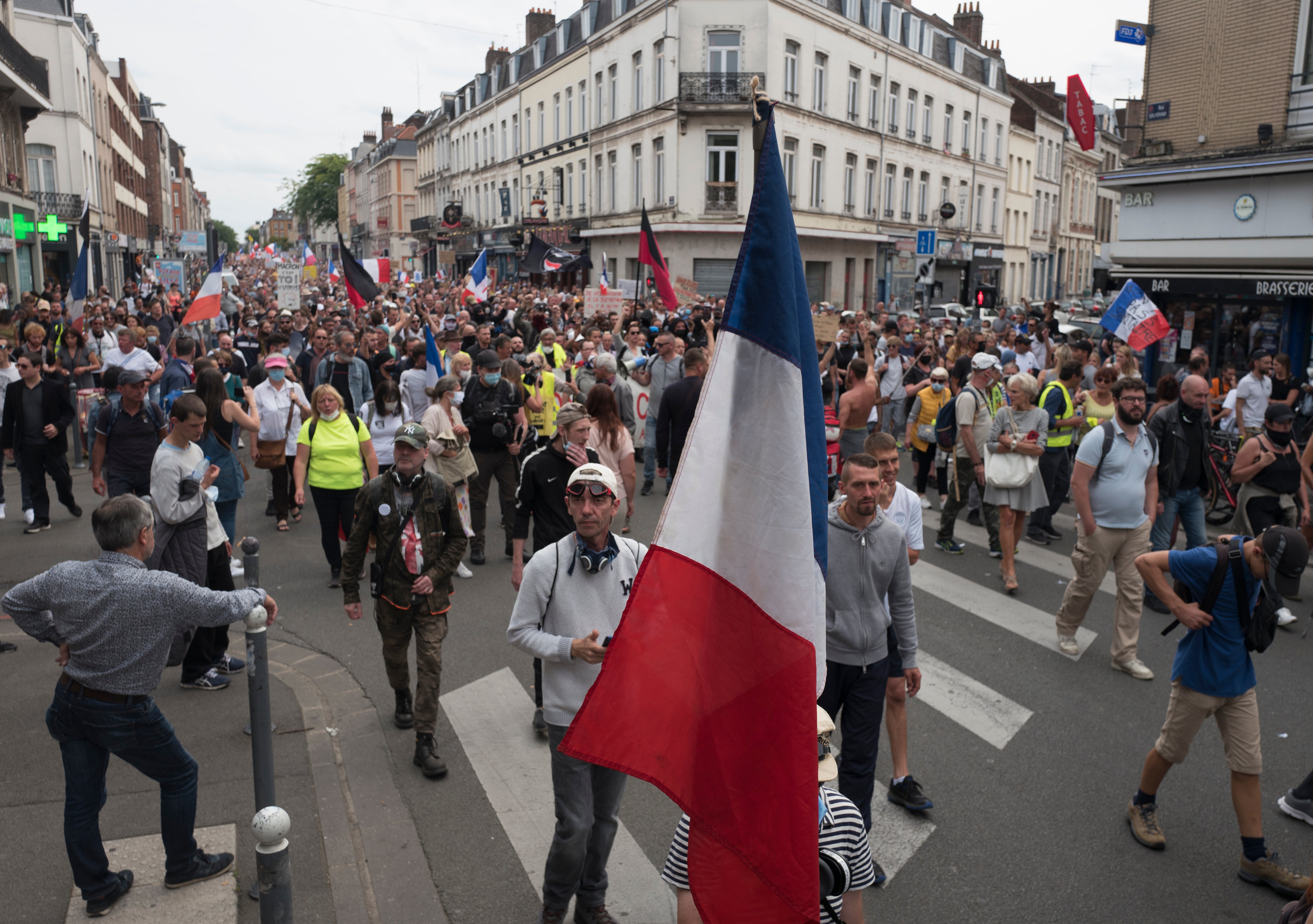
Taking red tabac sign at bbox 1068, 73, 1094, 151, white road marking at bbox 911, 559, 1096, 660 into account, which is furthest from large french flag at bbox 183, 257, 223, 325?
red tabac sign at bbox 1068, 73, 1094, 151

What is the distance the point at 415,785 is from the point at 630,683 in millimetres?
3311

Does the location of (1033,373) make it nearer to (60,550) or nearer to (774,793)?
(60,550)

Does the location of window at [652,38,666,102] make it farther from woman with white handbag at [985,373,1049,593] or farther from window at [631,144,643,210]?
woman with white handbag at [985,373,1049,593]

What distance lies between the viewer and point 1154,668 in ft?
22.4

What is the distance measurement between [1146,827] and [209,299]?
41.4 ft

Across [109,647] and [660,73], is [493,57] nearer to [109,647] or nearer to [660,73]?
[660,73]

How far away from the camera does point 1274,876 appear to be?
4.29 meters

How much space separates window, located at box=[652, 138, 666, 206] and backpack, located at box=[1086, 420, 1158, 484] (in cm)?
2952

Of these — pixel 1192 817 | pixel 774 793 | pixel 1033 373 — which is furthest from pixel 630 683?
pixel 1033 373

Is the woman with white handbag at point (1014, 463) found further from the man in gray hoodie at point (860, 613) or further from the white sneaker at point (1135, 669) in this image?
the man in gray hoodie at point (860, 613)

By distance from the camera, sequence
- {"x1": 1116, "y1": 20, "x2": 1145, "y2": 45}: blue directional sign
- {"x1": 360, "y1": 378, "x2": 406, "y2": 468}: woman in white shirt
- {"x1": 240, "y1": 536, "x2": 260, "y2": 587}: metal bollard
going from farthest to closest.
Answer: {"x1": 1116, "y1": 20, "x2": 1145, "y2": 45}: blue directional sign, {"x1": 360, "y1": 378, "x2": 406, "y2": 468}: woman in white shirt, {"x1": 240, "y1": 536, "x2": 260, "y2": 587}: metal bollard

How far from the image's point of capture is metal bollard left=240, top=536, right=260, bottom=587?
4723 mm

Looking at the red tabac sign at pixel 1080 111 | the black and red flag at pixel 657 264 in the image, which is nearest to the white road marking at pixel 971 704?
the black and red flag at pixel 657 264

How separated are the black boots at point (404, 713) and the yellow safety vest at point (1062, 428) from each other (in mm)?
6762
